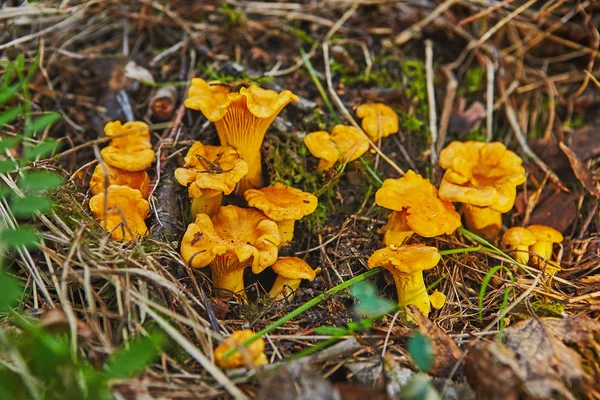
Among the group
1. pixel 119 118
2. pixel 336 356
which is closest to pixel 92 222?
pixel 119 118

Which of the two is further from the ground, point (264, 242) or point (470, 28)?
point (470, 28)

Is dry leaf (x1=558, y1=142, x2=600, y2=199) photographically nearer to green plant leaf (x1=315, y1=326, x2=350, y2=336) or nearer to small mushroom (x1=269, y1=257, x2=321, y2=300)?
small mushroom (x1=269, y1=257, x2=321, y2=300)

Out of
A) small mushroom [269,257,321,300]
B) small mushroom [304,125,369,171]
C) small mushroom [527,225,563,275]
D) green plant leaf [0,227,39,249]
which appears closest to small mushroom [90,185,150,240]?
green plant leaf [0,227,39,249]

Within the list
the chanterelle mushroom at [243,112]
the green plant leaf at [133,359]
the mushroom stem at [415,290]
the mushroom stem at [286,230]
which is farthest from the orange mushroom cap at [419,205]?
the green plant leaf at [133,359]

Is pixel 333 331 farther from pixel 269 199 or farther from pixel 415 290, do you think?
pixel 269 199

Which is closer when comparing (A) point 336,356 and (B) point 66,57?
(A) point 336,356

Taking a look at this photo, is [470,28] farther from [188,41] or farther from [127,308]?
[127,308]

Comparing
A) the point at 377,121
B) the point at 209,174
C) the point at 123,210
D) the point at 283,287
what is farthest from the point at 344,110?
the point at 123,210

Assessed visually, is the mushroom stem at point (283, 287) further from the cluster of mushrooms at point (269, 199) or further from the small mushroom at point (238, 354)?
the small mushroom at point (238, 354)
